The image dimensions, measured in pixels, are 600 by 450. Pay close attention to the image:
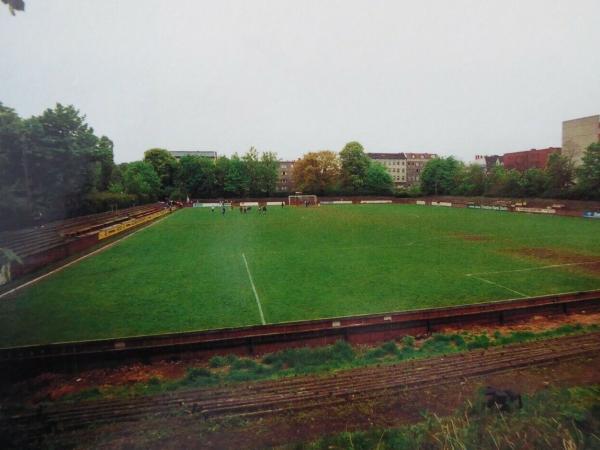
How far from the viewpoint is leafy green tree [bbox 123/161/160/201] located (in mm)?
41750

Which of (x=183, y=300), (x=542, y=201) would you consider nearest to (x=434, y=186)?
(x=542, y=201)

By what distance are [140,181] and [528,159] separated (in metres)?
56.1

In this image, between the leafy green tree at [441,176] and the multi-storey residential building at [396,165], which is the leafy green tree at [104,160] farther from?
the multi-storey residential building at [396,165]

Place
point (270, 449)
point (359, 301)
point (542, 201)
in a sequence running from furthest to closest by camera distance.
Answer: point (542, 201), point (359, 301), point (270, 449)

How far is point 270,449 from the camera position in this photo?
3961mm

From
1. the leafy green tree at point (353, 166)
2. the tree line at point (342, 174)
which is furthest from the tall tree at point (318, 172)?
the leafy green tree at point (353, 166)

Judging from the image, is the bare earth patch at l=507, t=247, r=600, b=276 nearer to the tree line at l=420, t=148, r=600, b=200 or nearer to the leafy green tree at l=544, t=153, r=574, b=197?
the tree line at l=420, t=148, r=600, b=200

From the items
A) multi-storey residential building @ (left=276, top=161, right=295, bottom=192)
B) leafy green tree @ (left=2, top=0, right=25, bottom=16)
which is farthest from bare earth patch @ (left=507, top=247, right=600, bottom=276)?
multi-storey residential building @ (left=276, top=161, right=295, bottom=192)

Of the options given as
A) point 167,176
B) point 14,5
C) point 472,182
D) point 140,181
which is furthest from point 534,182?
point 167,176

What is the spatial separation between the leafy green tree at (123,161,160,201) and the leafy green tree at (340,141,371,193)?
107 ft

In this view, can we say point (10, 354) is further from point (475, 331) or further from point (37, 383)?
point (475, 331)

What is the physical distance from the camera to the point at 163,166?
6138 cm

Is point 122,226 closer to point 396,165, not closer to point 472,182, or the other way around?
point 472,182

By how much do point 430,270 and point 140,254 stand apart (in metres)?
12.7
